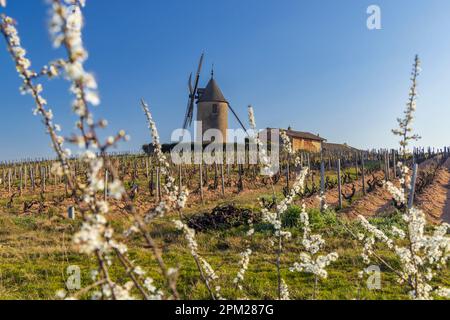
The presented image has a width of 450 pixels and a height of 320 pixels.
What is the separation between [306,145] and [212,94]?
64.5ft

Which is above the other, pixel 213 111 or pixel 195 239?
pixel 213 111

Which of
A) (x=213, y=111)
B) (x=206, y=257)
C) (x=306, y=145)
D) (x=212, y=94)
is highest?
(x=212, y=94)

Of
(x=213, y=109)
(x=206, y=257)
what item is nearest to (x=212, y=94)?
(x=213, y=109)

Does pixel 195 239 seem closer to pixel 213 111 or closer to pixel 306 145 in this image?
pixel 213 111

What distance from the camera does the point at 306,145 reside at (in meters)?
61.7

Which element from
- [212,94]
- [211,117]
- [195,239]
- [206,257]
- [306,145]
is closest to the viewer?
[206,257]

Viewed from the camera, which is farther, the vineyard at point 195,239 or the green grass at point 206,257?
the green grass at point 206,257

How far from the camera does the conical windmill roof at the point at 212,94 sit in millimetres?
49156

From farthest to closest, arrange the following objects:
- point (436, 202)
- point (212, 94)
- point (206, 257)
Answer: point (212, 94), point (436, 202), point (206, 257)

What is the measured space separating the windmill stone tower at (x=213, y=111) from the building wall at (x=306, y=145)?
42.4 feet

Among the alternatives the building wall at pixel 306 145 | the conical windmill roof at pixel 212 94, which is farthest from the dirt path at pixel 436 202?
the building wall at pixel 306 145

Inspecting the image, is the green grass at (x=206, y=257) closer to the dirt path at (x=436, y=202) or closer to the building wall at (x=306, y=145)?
the dirt path at (x=436, y=202)

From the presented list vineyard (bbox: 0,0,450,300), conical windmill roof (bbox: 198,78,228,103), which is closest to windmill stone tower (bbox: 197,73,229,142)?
conical windmill roof (bbox: 198,78,228,103)

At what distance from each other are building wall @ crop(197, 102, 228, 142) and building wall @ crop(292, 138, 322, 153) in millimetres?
13146
